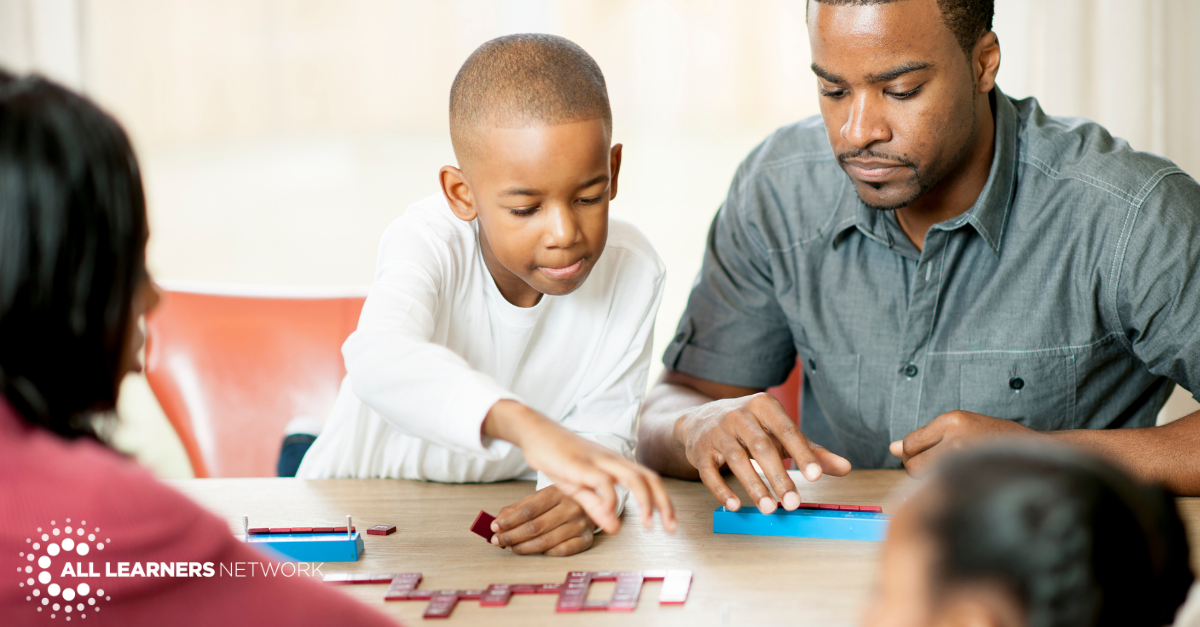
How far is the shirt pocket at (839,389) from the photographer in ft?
5.31

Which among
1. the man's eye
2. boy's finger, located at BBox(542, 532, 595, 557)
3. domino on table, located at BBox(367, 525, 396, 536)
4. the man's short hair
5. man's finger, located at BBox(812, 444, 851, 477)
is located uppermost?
the man's short hair

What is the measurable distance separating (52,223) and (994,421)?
1098 mm

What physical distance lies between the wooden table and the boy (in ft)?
0.18

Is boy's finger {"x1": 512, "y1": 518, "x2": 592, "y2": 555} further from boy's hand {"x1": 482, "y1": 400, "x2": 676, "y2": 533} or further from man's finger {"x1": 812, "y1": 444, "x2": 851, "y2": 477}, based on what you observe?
man's finger {"x1": 812, "y1": 444, "x2": 851, "y2": 477}

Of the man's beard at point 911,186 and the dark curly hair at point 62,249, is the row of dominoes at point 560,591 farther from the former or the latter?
the man's beard at point 911,186

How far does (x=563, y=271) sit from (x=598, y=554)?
1.28 feet

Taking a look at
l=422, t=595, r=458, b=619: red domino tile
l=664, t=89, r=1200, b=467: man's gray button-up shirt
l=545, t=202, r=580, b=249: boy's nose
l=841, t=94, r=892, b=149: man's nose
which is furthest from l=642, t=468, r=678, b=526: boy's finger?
l=664, t=89, r=1200, b=467: man's gray button-up shirt

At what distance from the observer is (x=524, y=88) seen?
1.22m

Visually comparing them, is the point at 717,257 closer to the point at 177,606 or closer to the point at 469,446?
the point at 469,446

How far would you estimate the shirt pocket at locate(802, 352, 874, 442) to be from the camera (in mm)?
1618

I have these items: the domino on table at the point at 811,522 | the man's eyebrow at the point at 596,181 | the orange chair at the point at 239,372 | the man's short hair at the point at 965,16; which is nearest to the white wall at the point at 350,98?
the orange chair at the point at 239,372

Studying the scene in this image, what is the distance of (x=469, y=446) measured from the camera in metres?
0.92

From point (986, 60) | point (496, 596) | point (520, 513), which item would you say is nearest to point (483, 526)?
point (520, 513)

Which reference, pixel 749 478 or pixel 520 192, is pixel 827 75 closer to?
pixel 520 192
